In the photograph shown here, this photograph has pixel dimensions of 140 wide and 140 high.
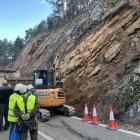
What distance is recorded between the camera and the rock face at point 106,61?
14859mm

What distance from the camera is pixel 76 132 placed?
11492mm

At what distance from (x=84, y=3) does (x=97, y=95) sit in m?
46.8

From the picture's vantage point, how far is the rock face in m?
14.9

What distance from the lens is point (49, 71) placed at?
16562mm

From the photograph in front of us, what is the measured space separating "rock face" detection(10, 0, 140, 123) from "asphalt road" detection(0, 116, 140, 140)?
1715 millimetres

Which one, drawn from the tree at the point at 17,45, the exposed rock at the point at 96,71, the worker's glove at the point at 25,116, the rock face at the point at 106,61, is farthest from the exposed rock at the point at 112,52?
the tree at the point at 17,45

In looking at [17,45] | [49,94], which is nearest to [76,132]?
[49,94]

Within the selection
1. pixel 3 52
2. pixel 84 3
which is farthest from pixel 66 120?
pixel 3 52

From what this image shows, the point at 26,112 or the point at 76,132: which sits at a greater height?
the point at 26,112

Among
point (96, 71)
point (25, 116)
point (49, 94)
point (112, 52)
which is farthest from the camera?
point (112, 52)

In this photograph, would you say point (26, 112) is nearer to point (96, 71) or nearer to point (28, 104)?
point (28, 104)

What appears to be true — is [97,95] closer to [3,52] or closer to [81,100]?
[81,100]

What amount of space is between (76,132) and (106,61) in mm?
8413

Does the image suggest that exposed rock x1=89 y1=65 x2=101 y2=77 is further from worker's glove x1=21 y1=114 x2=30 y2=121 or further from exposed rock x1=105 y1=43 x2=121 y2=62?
worker's glove x1=21 y1=114 x2=30 y2=121
